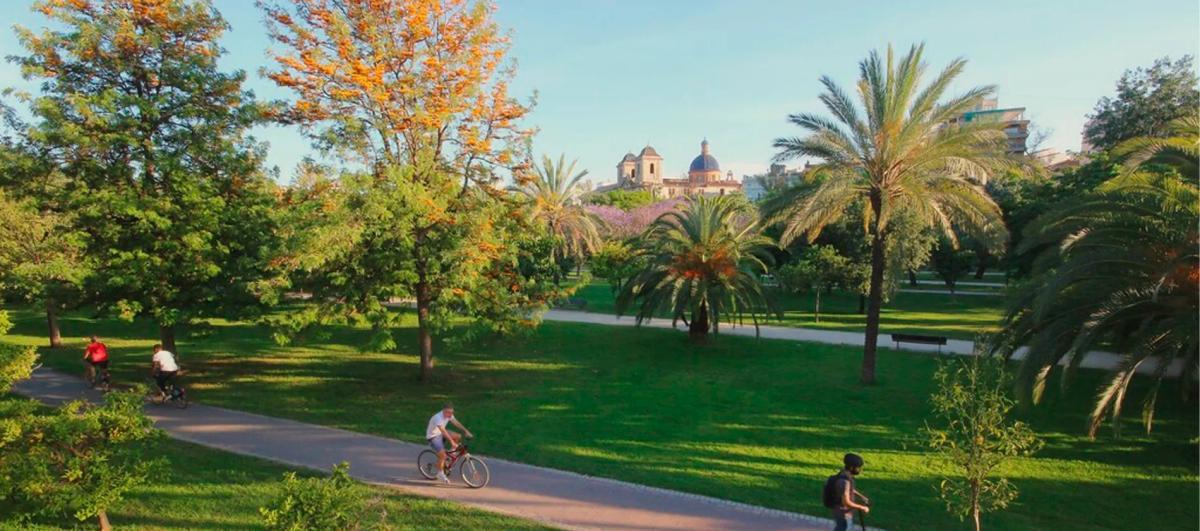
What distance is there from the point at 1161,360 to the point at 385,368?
15.9 metres

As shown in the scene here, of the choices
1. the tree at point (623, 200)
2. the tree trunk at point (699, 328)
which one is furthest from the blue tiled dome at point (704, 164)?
the tree trunk at point (699, 328)

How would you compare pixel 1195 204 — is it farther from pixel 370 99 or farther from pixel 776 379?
pixel 370 99

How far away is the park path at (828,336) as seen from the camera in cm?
1676

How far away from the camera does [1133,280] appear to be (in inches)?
389

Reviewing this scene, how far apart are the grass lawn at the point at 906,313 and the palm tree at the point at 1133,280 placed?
31.3 ft

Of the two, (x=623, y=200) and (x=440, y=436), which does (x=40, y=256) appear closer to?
(x=440, y=436)

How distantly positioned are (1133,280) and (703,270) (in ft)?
34.3

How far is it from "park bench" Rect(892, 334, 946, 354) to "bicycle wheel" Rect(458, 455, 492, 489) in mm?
14365

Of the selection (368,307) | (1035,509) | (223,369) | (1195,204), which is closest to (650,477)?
(1035,509)

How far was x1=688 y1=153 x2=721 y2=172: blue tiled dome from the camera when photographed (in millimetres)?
154000

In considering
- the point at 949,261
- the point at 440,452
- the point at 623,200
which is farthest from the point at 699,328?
the point at 623,200

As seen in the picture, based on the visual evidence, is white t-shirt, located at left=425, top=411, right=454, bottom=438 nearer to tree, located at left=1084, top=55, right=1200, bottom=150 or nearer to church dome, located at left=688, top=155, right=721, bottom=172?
tree, located at left=1084, top=55, right=1200, bottom=150

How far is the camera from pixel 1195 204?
8.89 metres

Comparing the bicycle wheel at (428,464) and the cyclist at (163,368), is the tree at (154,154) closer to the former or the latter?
the cyclist at (163,368)
